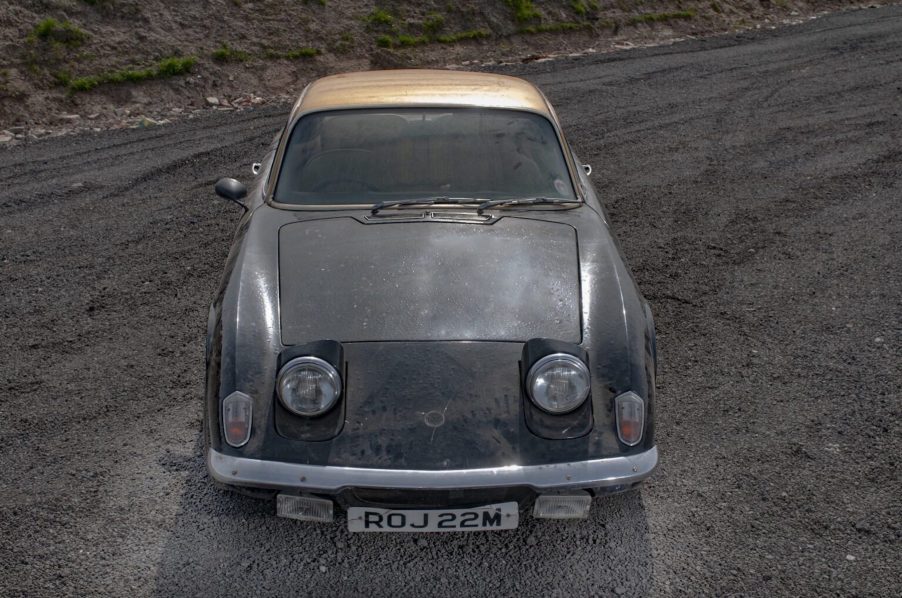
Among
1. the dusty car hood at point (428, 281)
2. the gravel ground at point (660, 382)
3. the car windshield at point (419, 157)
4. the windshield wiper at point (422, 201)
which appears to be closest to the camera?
the gravel ground at point (660, 382)

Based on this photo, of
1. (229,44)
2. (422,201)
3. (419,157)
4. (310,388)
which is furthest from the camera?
(229,44)

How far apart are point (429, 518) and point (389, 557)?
17.8 inches

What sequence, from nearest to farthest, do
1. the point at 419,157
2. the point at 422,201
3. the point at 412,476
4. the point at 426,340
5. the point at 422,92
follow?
1. the point at 412,476
2. the point at 426,340
3. the point at 422,201
4. the point at 419,157
5. the point at 422,92

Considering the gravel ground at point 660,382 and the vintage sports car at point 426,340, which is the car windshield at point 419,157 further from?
the gravel ground at point 660,382

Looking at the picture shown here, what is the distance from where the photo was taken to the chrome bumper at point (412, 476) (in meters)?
3.06

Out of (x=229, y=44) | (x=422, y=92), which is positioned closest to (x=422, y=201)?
(x=422, y=92)

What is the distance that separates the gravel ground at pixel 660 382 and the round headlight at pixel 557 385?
2.26 ft

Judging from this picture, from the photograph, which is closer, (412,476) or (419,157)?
(412,476)

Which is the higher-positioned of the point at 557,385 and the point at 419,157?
the point at 419,157

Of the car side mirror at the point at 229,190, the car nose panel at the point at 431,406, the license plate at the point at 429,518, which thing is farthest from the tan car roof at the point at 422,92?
the license plate at the point at 429,518

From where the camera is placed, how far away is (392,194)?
170 inches

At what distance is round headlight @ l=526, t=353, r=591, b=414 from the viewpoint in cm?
325

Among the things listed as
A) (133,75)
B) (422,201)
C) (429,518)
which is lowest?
(133,75)

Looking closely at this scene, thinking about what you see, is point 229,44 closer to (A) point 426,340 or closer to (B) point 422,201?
(B) point 422,201
